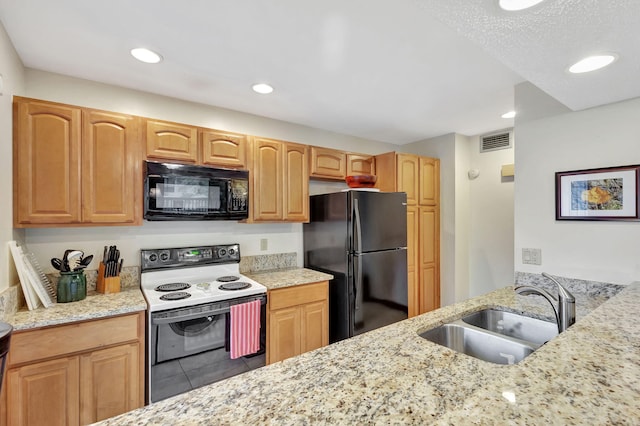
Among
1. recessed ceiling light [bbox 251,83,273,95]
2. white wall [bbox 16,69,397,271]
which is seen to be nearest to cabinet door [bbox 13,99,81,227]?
white wall [bbox 16,69,397,271]

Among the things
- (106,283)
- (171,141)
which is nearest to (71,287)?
(106,283)

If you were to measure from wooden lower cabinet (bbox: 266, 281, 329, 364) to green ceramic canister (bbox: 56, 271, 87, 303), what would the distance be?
48.4 inches

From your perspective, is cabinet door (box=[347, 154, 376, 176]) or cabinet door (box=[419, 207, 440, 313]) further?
cabinet door (box=[419, 207, 440, 313])

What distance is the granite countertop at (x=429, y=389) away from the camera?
0.65 meters

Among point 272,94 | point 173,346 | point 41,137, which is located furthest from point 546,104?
point 41,137

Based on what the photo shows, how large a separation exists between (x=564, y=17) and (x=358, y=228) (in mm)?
1980

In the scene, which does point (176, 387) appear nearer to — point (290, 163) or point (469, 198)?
point (290, 163)

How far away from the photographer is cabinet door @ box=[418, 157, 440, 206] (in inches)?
139

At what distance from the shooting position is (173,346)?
6.36 ft

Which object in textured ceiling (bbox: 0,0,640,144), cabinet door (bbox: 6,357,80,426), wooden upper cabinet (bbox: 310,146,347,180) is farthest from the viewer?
wooden upper cabinet (bbox: 310,146,347,180)

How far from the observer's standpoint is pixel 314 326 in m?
2.64

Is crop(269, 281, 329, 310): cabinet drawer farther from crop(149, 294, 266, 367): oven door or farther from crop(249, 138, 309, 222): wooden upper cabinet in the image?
crop(249, 138, 309, 222): wooden upper cabinet

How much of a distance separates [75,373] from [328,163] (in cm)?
253

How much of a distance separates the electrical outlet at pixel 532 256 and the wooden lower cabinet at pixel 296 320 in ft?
5.18
